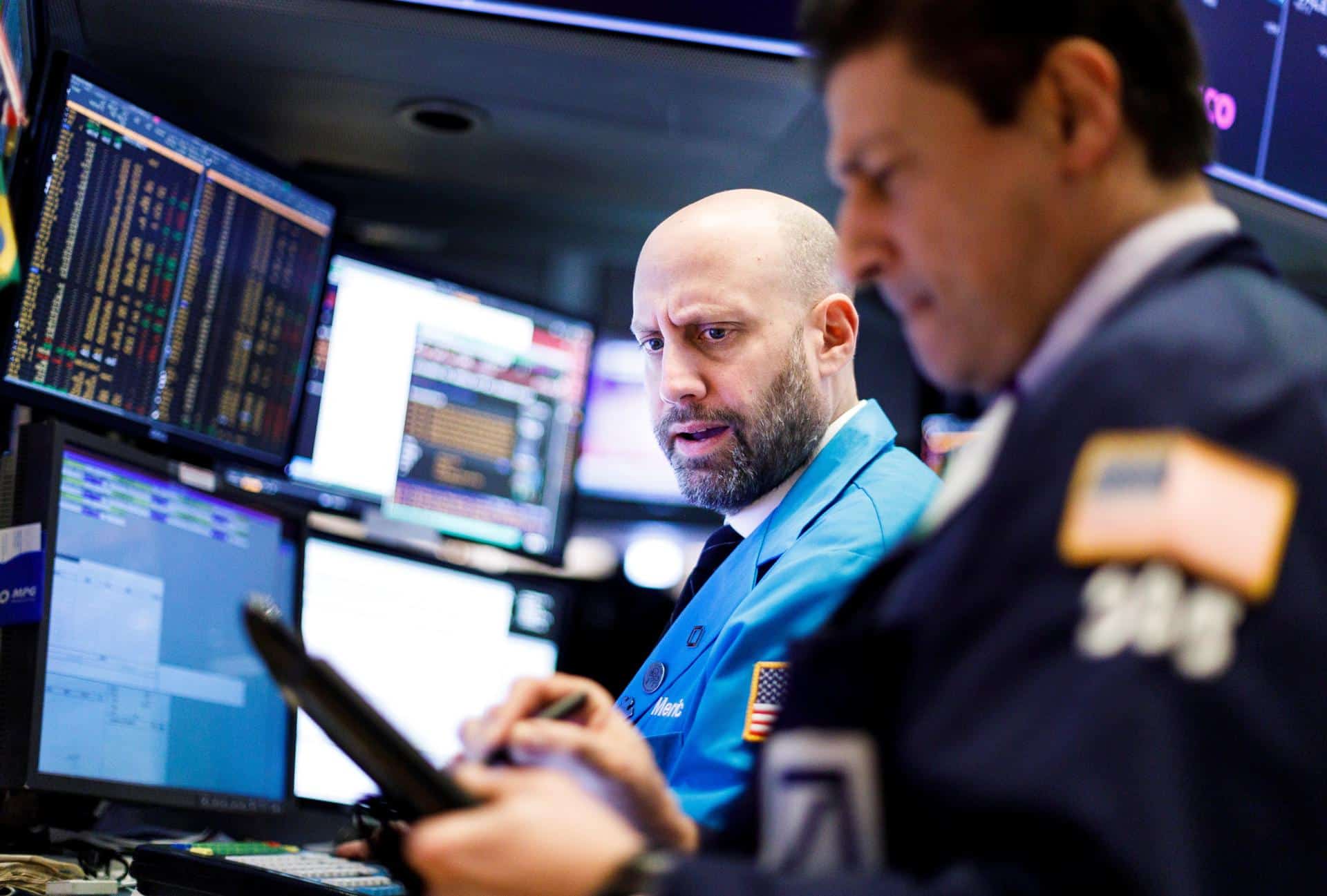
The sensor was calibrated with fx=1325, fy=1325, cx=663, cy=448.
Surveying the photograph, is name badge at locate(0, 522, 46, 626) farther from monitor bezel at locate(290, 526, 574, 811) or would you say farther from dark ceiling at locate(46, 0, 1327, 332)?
dark ceiling at locate(46, 0, 1327, 332)

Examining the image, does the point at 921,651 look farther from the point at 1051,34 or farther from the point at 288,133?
the point at 288,133

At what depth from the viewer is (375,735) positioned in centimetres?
85

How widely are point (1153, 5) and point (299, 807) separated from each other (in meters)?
2.01

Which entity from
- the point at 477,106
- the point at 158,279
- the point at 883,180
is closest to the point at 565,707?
the point at 883,180

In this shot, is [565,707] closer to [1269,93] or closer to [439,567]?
[439,567]

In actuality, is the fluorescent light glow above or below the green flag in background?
above

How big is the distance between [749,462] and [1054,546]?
1.27 metres

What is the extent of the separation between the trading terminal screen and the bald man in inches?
35.5

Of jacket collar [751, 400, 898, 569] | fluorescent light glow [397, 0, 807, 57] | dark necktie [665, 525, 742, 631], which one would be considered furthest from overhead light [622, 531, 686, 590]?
jacket collar [751, 400, 898, 569]

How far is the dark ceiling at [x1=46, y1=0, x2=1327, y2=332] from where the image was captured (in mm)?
2514

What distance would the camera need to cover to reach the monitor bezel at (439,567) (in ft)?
7.82

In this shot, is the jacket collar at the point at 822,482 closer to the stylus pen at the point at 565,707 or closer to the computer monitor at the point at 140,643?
the stylus pen at the point at 565,707

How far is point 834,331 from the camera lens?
205 cm

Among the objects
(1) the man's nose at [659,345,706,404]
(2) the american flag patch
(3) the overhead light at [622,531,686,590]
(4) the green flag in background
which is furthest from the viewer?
(3) the overhead light at [622,531,686,590]
